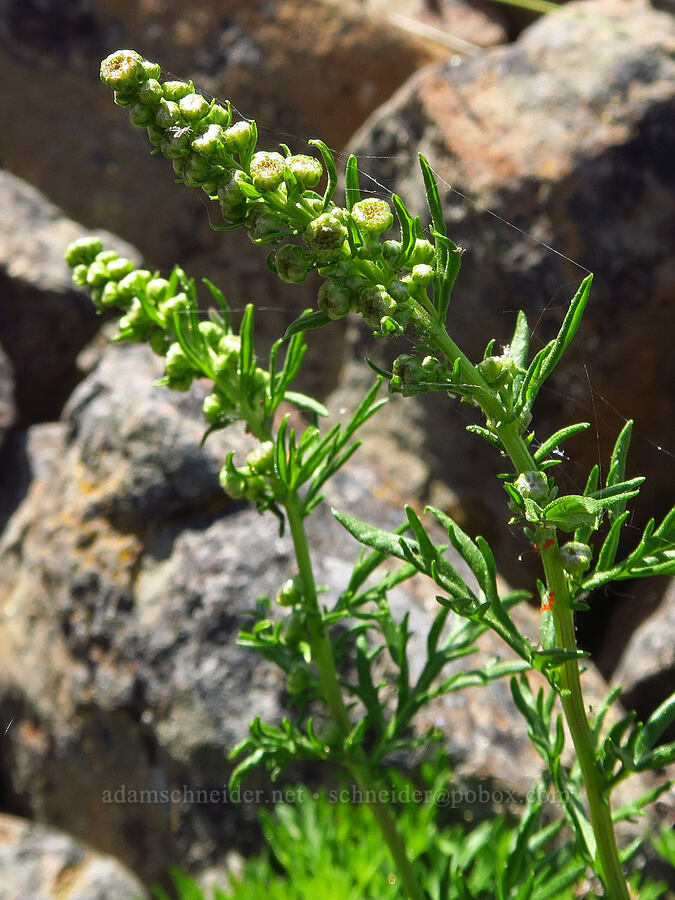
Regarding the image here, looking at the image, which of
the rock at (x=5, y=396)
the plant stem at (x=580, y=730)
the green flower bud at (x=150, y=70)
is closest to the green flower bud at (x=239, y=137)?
the green flower bud at (x=150, y=70)

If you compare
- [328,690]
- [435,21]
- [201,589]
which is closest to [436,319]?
[328,690]

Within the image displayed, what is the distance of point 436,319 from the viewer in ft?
3.78

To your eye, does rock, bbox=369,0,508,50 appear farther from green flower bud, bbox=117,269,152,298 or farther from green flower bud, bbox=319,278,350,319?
green flower bud, bbox=319,278,350,319

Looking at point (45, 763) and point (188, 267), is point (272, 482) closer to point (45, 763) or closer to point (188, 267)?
point (45, 763)

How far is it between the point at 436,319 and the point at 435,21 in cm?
524

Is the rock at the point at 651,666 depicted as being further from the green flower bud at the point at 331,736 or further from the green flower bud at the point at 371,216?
the green flower bud at the point at 371,216

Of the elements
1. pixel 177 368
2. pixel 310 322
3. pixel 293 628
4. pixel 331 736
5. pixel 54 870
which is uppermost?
pixel 310 322

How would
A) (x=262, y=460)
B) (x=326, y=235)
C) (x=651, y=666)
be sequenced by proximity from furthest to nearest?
(x=651, y=666), (x=262, y=460), (x=326, y=235)

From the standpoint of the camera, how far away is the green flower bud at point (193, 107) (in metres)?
1.06

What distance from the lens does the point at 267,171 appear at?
40.6 inches

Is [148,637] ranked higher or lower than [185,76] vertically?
lower

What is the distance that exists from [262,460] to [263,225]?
1.61ft

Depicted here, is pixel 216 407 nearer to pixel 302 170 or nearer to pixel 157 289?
pixel 157 289

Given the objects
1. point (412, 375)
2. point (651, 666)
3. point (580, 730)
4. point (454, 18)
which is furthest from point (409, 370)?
point (454, 18)
